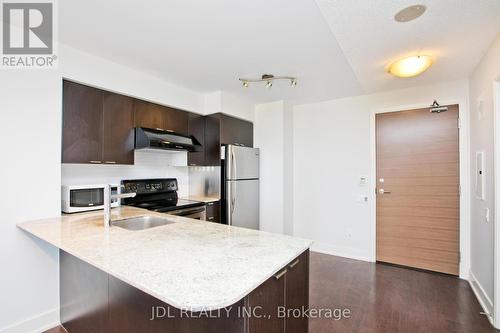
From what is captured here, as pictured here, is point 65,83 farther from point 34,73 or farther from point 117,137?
point 117,137

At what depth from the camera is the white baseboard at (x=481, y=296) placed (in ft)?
7.09

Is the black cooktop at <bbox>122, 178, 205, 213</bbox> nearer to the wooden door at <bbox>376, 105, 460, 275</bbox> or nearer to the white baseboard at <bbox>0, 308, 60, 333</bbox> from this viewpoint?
the white baseboard at <bbox>0, 308, 60, 333</bbox>

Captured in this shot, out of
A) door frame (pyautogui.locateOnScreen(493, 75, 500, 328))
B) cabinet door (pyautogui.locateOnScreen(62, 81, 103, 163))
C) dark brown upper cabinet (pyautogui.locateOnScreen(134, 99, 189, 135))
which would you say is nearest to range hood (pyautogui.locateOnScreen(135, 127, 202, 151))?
dark brown upper cabinet (pyautogui.locateOnScreen(134, 99, 189, 135))

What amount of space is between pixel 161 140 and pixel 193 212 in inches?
39.5

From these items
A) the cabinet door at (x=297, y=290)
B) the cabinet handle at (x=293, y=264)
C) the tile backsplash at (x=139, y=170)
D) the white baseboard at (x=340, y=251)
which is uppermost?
the tile backsplash at (x=139, y=170)

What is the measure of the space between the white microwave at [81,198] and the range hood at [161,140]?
62 cm

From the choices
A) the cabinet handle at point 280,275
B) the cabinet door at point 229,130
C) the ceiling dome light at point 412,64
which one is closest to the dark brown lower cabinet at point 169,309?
the cabinet handle at point 280,275

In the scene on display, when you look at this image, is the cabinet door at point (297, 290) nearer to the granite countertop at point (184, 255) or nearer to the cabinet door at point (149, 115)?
the granite countertop at point (184, 255)

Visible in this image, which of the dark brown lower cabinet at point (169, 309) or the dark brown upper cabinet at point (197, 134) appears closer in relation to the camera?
the dark brown lower cabinet at point (169, 309)

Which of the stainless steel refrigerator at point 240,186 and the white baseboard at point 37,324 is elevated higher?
the stainless steel refrigerator at point 240,186

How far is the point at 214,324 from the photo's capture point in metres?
1.04

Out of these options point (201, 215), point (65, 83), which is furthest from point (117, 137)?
point (201, 215)

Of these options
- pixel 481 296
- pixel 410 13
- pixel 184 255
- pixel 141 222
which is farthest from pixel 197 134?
pixel 481 296

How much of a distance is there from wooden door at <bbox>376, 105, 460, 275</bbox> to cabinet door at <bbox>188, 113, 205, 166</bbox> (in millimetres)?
2592
